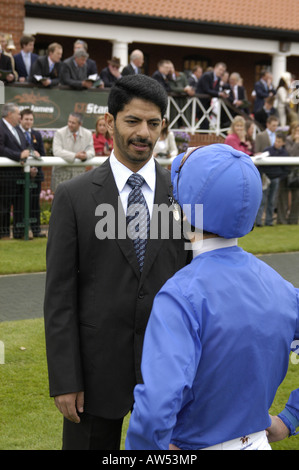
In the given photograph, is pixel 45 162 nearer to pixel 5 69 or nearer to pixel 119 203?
pixel 5 69

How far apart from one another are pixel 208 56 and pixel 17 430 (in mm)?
24605

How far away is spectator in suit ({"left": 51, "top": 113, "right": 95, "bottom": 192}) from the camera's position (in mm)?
11320

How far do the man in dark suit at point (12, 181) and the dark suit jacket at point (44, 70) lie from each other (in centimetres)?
355

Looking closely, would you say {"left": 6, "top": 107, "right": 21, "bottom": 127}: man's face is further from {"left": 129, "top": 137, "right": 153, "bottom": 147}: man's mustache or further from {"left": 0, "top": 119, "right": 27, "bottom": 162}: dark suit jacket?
{"left": 129, "top": 137, "right": 153, "bottom": 147}: man's mustache

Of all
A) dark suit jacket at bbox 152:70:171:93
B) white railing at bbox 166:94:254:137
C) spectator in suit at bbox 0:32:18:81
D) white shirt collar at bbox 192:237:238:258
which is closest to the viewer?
white shirt collar at bbox 192:237:238:258

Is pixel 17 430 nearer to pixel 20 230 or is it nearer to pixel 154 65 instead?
pixel 20 230

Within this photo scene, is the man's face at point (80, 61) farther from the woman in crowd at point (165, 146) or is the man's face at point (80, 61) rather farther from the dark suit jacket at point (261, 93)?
the dark suit jacket at point (261, 93)

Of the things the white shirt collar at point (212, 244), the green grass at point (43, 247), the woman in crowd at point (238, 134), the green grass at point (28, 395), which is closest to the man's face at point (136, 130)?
the white shirt collar at point (212, 244)

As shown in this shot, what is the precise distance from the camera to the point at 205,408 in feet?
7.09

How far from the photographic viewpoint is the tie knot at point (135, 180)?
3.20 meters

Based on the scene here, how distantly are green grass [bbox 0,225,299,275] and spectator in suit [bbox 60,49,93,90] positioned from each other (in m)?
4.86

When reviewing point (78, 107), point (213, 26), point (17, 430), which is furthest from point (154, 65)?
point (17, 430)

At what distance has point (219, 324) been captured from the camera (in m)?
2.10

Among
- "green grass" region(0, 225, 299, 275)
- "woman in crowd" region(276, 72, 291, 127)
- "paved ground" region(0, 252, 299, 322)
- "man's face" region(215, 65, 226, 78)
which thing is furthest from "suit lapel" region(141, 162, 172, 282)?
"woman in crowd" region(276, 72, 291, 127)
